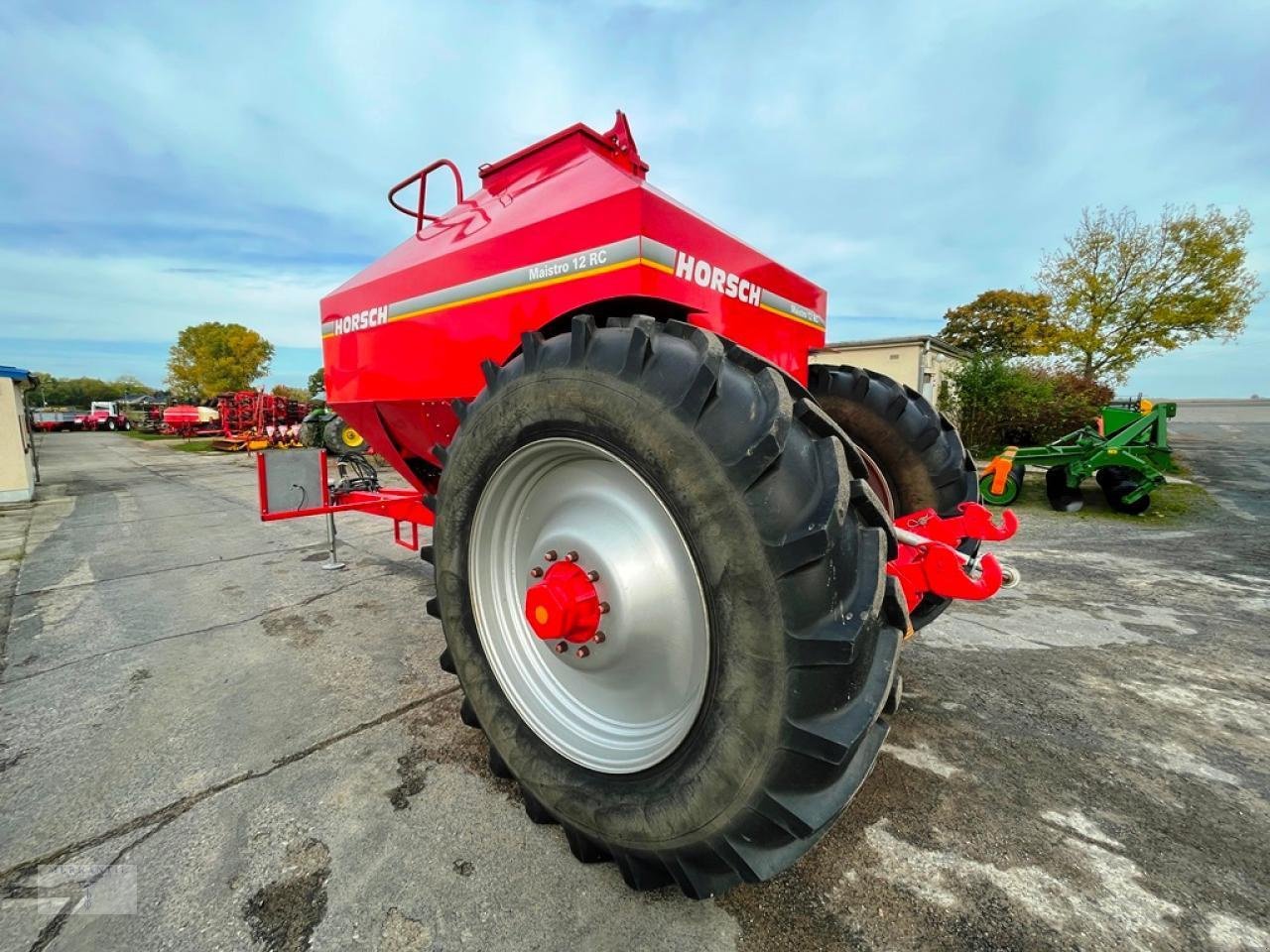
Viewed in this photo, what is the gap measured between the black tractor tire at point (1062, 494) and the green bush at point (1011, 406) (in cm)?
600

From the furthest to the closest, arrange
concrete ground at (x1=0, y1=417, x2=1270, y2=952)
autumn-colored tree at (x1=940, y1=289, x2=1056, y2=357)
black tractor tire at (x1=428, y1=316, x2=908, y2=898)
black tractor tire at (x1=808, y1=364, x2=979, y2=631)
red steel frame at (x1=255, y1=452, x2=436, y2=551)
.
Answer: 1. autumn-colored tree at (x1=940, y1=289, x2=1056, y2=357)
2. red steel frame at (x1=255, y1=452, x2=436, y2=551)
3. black tractor tire at (x1=808, y1=364, x2=979, y2=631)
4. concrete ground at (x1=0, y1=417, x2=1270, y2=952)
5. black tractor tire at (x1=428, y1=316, x2=908, y2=898)

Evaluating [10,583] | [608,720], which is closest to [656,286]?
[608,720]

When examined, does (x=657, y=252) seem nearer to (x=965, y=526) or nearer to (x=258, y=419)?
(x=965, y=526)

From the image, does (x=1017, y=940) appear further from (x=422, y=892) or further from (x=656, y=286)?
(x=656, y=286)

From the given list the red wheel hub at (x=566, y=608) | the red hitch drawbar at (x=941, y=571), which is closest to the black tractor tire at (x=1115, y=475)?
the red hitch drawbar at (x=941, y=571)

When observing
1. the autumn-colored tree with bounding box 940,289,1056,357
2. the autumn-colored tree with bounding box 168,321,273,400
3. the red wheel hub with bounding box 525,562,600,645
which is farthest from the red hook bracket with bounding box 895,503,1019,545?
the autumn-colored tree with bounding box 168,321,273,400

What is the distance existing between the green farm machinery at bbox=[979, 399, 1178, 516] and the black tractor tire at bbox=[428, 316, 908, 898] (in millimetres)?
7493

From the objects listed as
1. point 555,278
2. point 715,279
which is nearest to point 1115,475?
point 715,279

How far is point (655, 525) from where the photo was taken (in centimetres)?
161

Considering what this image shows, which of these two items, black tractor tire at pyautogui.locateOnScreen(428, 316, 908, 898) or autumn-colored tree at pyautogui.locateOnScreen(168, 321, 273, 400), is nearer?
black tractor tire at pyautogui.locateOnScreen(428, 316, 908, 898)

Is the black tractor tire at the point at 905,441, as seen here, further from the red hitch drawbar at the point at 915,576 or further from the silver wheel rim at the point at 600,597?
the silver wheel rim at the point at 600,597

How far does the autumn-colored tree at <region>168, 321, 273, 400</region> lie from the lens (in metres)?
40.9

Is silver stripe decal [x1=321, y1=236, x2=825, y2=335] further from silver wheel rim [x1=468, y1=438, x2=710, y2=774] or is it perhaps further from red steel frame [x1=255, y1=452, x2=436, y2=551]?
red steel frame [x1=255, y1=452, x2=436, y2=551]

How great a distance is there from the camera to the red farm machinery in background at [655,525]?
46.2 inches
